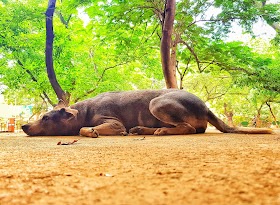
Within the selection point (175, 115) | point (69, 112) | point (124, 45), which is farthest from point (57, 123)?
point (124, 45)

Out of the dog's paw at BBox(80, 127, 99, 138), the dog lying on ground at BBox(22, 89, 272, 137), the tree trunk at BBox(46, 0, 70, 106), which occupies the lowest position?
the dog's paw at BBox(80, 127, 99, 138)

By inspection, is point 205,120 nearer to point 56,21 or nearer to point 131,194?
point 131,194

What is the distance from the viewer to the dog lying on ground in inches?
229

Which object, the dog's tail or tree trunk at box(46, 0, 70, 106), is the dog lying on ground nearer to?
the dog's tail

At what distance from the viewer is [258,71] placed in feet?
30.2

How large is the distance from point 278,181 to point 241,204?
397mm

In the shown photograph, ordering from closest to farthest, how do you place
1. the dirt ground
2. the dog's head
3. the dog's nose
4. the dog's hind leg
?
1. the dirt ground
2. the dog's hind leg
3. the dog's nose
4. the dog's head

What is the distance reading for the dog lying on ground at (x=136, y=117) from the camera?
19.1 ft

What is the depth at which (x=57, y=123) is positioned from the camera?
6.42 metres

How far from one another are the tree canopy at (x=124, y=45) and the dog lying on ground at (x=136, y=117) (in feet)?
9.54

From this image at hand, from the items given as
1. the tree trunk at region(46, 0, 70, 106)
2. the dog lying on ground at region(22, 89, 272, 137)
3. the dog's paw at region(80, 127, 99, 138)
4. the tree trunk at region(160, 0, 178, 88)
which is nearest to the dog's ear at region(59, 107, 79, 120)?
the dog lying on ground at region(22, 89, 272, 137)

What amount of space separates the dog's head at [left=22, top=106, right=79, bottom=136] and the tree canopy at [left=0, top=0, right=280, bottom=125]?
3.89m

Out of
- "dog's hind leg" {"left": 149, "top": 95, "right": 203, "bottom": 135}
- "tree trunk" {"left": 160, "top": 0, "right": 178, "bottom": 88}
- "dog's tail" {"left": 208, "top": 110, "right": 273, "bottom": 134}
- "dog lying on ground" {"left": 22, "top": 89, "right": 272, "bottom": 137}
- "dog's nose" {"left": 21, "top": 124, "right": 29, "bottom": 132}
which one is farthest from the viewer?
"tree trunk" {"left": 160, "top": 0, "right": 178, "bottom": 88}

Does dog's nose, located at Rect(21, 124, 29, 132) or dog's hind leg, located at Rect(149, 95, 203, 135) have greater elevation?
dog's hind leg, located at Rect(149, 95, 203, 135)
